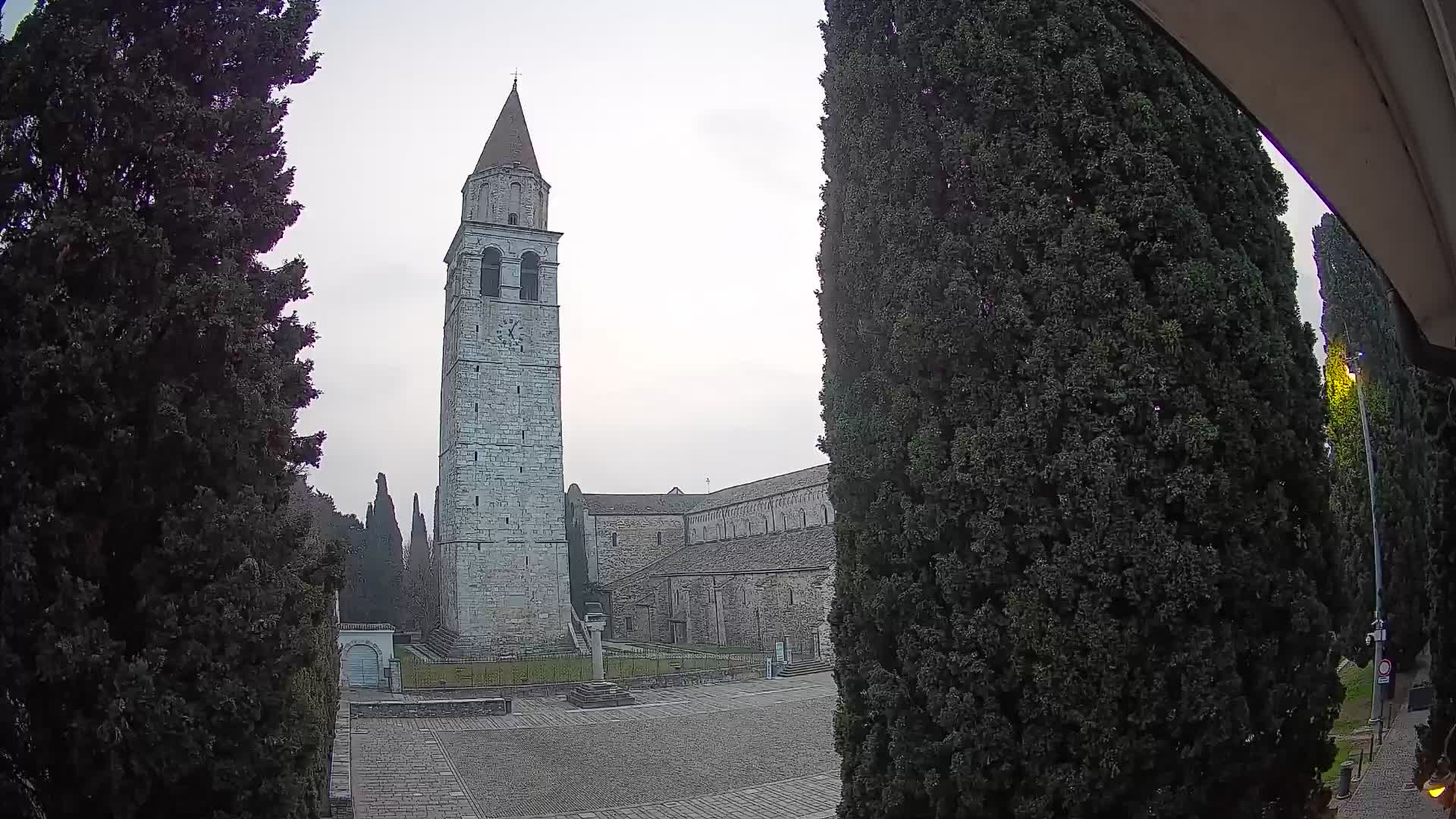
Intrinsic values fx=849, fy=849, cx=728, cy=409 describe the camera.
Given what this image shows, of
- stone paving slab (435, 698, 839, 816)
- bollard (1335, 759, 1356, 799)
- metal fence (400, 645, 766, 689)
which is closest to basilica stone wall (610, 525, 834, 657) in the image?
metal fence (400, 645, 766, 689)

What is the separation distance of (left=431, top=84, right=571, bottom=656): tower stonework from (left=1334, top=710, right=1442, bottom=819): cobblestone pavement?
28274 mm

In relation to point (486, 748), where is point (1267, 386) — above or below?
above

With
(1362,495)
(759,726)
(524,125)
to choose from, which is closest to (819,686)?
(759,726)

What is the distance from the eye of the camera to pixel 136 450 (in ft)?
13.5

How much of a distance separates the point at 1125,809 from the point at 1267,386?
8.29ft

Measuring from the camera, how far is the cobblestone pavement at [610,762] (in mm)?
12805

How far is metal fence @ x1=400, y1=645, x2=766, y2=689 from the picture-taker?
85.7 ft

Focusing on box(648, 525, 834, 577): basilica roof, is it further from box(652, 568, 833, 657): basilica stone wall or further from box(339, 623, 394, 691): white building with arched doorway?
box(339, 623, 394, 691): white building with arched doorway

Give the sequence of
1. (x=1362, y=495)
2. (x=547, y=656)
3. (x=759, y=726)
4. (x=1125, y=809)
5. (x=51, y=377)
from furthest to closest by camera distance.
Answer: (x=547, y=656) → (x=759, y=726) → (x=1362, y=495) → (x=1125, y=809) → (x=51, y=377)

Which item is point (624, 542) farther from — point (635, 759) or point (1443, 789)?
point (1443, 789)

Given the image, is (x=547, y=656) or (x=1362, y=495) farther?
(x=547, y=656)

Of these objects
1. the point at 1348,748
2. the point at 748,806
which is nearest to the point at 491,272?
the point at 748,806

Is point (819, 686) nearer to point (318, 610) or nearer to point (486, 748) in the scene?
point (486, 748)

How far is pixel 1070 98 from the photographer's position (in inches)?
208
